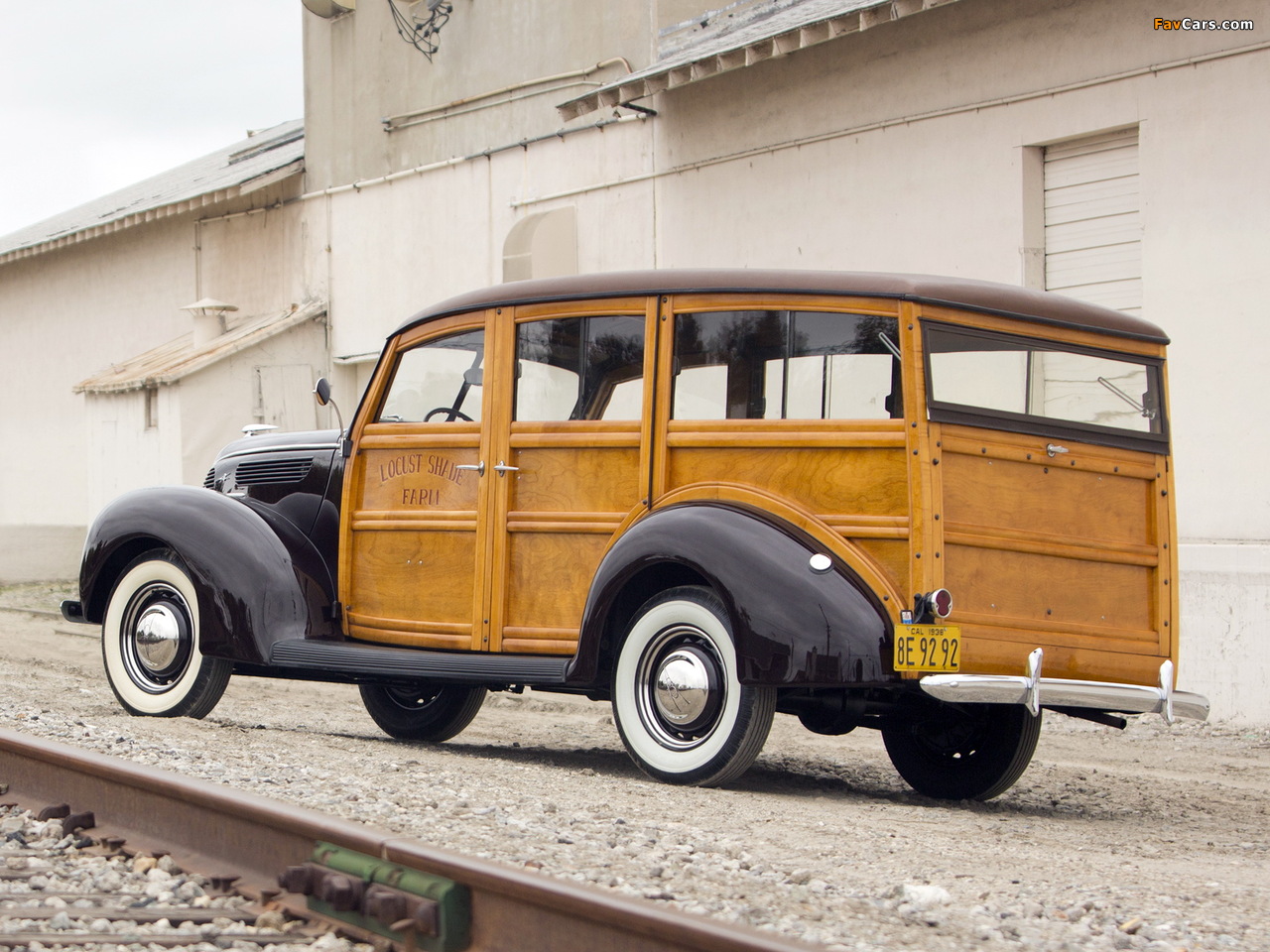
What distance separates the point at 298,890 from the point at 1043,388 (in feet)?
11.0

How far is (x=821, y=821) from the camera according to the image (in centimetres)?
491

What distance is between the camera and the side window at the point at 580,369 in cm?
588

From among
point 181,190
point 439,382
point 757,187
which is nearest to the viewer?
point 439,382

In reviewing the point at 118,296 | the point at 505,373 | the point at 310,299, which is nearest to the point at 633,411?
the point at 505,373

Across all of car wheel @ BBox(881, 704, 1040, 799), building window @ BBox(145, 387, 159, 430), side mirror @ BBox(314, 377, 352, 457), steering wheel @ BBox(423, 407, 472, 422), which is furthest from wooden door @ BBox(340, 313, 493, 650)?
building window @ BBox(145, 387, 159, 430)

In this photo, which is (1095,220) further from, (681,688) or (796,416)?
(681,688)

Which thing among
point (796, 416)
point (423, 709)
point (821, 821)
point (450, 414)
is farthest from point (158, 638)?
point (821, 821)

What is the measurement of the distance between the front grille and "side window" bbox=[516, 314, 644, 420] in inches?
60.3

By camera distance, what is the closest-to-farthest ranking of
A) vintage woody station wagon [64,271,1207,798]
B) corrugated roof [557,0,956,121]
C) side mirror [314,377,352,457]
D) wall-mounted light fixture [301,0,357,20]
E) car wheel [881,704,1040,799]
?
vintage woody station wagon [64,271,1207,798] → car wheel [881,704,1040,799] → side mirror [314,377,352,457] → corrugated roof [557,0,956,121] → wall-mounted light fixture [301,0,357,20]

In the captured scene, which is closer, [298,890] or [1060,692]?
[298,890]

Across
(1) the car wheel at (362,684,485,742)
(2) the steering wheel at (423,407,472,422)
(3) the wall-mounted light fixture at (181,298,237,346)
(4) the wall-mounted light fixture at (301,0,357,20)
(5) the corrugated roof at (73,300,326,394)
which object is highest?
(4) the wall-mounted light fixture at (301,0,357,20)

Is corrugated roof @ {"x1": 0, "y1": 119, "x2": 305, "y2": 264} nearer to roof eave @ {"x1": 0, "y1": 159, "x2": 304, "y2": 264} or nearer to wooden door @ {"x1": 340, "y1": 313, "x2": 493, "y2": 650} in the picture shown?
roof eave @ {"x1": 0, "y1": 159, "x2": 304, "y2": 264}

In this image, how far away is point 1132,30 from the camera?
34.2ft

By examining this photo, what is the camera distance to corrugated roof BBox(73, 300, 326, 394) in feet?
59.7
